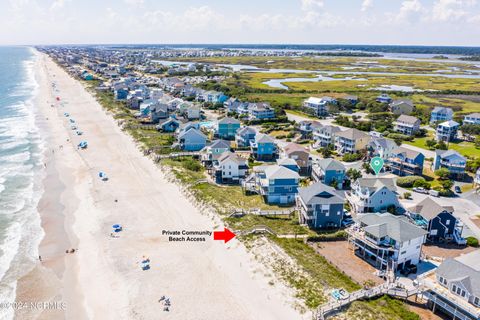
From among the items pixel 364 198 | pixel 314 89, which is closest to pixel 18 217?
pixel 364 198

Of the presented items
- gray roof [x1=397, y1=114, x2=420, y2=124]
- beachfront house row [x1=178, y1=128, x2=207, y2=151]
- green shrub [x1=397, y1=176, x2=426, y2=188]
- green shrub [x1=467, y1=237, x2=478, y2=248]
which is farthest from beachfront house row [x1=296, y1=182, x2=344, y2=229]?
gray roof [x1=397, y1=114, x2=420, y2=124]

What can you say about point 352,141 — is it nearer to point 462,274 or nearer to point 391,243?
point 391,243

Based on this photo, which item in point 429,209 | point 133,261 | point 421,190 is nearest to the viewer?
point 133,261

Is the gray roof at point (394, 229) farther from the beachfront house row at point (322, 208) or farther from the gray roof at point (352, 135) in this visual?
the gray roof at point (352, 135)

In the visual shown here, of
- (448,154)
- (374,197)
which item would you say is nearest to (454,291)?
(374,197)

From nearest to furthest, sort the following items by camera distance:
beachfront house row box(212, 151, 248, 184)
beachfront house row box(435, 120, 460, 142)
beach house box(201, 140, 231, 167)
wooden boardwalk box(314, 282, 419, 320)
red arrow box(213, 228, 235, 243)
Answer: wooden boardwalk box(314, 282, 419, 320), red arrow box(213, 228, 235, 243), beachfront house row box(212, 151, 248, 184), beach house box(201, 140, 231, 167), beachfront house row box(435, 120, 460, 142)

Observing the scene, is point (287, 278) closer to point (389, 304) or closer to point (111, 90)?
point (389, 304)

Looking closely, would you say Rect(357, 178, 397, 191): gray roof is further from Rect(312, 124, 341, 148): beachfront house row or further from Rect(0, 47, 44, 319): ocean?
Rect(0, 47, 44, 319): ocean
